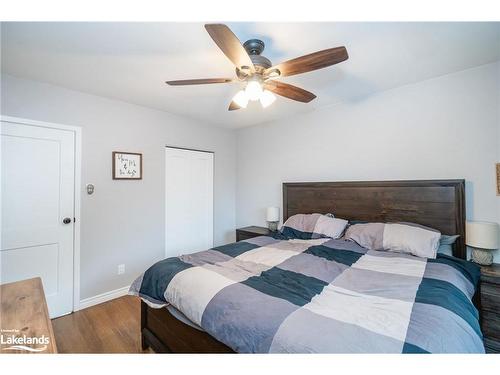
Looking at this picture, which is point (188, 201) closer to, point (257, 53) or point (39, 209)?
point (39, 209)

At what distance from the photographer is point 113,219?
2.69 m

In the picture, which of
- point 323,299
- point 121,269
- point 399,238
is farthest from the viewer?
point 121,269

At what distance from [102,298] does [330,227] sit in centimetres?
271

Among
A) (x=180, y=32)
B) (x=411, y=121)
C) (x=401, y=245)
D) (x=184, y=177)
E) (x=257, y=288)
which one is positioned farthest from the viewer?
(x=184, y=177)

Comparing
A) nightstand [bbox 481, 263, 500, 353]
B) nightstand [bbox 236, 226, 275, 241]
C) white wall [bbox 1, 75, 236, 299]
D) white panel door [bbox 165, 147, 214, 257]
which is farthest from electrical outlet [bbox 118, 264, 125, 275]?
nightstand [bbox 481, 263, 500, 353]

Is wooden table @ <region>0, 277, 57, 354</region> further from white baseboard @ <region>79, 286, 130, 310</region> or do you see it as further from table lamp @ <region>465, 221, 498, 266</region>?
table lamp @ <region>465, 221, 498, 266</region>

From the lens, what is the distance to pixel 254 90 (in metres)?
1.58

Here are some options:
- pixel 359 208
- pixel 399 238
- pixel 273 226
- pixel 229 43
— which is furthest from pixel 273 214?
pixel 229 43

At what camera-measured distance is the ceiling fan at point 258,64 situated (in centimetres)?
122

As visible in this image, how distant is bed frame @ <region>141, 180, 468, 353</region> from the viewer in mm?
1476

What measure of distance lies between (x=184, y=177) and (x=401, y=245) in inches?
110

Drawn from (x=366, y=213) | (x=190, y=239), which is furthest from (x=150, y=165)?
(x=366, y=213)
